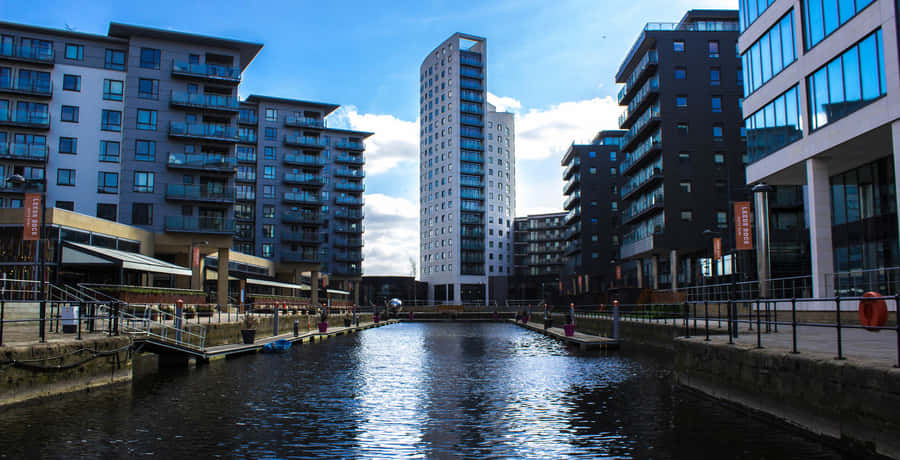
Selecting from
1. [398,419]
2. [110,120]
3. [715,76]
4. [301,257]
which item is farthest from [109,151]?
[715,76]

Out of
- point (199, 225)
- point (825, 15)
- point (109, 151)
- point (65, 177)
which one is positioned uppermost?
point (825, 15)

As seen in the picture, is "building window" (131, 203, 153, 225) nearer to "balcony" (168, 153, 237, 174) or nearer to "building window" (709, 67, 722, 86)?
"balcony" (168, 153, 237, 174)

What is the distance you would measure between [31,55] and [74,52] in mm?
3165

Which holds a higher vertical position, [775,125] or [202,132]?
[202,132]

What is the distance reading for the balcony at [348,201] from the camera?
117438 millimetres

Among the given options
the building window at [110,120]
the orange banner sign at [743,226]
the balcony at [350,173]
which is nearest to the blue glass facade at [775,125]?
the orange banner sign at [743,226]

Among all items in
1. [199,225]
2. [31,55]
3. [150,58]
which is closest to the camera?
[199,225]

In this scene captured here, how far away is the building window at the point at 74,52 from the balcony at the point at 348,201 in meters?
63.9

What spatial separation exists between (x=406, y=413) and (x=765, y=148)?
28.4m

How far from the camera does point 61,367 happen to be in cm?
1614

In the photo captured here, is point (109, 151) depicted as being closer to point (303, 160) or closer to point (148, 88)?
point (148, 88)

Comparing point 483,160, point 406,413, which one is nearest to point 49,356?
point 406,413

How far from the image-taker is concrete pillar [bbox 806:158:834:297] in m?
30.2

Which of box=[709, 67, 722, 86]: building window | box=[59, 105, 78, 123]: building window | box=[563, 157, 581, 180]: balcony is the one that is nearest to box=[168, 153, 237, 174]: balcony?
box=[59, 105, 78, 123]: building window
